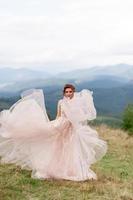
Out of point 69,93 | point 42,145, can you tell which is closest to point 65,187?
point 42,145

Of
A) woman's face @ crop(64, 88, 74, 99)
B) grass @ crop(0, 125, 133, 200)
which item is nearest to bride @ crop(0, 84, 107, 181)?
woman's face @ crop(64, 88, 74, 99)

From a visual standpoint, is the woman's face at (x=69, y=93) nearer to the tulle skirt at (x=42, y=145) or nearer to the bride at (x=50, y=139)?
the bride at (x=50, y=139)

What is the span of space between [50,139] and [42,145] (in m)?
0.26

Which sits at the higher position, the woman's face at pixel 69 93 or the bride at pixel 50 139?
the woman's face at pixel 69 93

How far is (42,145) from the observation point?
40.7 feet

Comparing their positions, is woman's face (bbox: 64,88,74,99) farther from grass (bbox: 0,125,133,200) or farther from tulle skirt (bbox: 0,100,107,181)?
grass (bbox: 0,125,133,200)

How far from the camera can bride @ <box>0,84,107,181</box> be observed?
482 inches

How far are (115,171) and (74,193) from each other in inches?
174

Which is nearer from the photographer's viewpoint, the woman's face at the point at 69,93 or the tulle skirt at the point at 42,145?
the tulle skirt at the point at 42,145

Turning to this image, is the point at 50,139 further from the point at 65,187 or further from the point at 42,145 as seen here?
the point at 65,187

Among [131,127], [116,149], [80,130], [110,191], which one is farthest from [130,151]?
[131,127]

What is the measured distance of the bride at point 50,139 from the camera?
12.2 metres

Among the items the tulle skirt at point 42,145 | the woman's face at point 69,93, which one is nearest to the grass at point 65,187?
the tulle skirt at point 42,145

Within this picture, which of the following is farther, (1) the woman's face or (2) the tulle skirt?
(1) the woman's face
